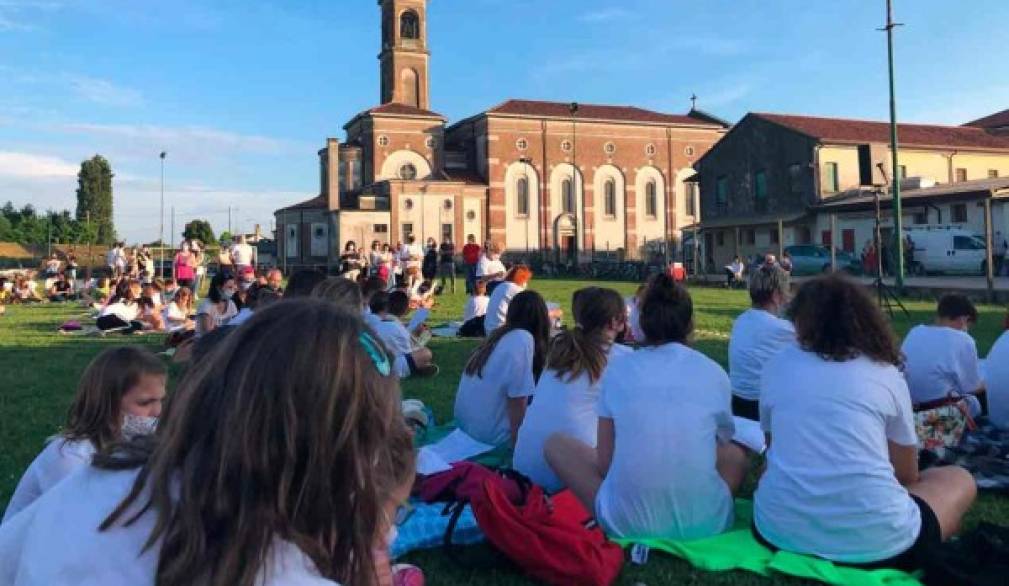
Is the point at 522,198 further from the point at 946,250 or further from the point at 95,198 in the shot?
the point at 95,198

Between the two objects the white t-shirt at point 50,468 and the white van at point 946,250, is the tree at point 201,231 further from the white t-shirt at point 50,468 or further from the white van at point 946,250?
the white t-shirt at point 50,468

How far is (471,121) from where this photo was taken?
6656 cm

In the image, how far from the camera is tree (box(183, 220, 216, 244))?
107 meters

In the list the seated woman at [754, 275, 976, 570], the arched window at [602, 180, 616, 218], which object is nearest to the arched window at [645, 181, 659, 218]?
the arched window at [602, 180, 616, 218]

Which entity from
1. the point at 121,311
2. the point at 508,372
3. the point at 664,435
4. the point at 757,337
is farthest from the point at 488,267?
the point at 664,435

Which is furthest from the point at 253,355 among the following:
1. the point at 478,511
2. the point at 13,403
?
the point at 13,403

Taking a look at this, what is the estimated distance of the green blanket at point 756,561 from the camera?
148 inches

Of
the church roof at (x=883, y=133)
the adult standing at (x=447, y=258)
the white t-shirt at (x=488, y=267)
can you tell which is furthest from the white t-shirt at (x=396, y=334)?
the church roof at (x=883, y=133)

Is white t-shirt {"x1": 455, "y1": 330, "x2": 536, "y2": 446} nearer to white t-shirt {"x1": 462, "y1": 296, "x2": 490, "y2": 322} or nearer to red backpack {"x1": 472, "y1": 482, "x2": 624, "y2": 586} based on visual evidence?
red backpack {"x1": 472, "y1": 482, "x2": 624, "y2": 586}

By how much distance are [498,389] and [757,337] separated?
2137 millimetres

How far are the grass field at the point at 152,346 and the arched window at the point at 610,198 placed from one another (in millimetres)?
47091

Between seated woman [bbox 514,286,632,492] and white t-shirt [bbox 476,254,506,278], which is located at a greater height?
white t-shirt [bbox 476,254,506,278]

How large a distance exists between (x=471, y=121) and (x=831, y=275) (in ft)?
210

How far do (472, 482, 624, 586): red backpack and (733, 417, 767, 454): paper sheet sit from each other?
171cm
